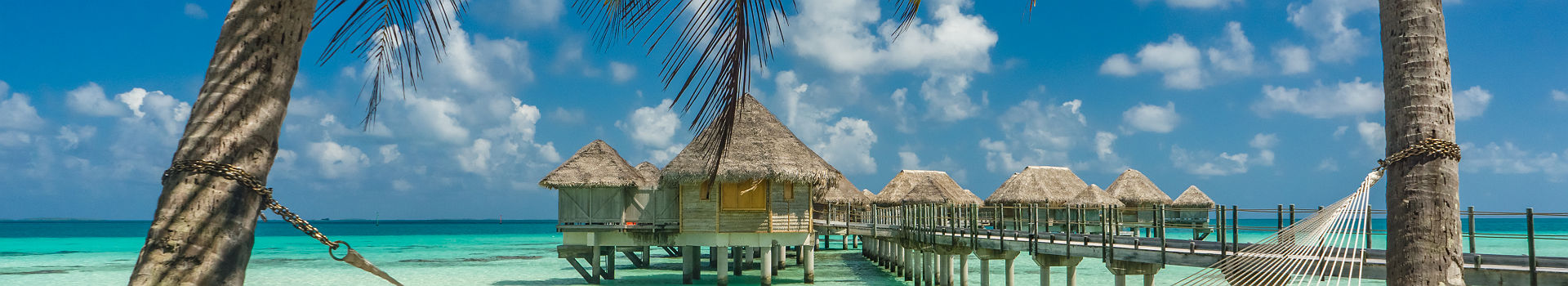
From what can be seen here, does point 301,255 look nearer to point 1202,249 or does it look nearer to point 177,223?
point 1202,249

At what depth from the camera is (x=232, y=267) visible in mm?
2717

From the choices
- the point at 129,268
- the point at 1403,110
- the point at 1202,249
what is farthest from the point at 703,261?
the point at 1403,110

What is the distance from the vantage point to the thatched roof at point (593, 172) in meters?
20.3

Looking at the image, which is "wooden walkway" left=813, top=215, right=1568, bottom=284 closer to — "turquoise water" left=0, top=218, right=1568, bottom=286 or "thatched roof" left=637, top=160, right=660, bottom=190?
"thatched roof" left=637, top=160, right=660, bottom=190

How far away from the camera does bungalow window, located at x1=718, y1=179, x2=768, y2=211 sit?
1973cm

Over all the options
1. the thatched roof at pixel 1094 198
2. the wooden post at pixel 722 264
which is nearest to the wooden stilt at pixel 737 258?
the wooden post at pixel 722 264

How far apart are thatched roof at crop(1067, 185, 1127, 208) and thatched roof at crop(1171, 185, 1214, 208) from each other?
2362mm

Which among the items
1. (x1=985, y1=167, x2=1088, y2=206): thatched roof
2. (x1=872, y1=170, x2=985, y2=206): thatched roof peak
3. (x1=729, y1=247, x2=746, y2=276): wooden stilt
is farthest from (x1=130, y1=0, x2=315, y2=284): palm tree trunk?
(x1=872, y1=170, x2=985, y2=206): thatched roof peak

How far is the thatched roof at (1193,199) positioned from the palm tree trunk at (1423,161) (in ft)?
96.6

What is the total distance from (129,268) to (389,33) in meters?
36.7

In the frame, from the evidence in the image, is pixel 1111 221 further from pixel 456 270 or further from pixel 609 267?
pixel 456 270

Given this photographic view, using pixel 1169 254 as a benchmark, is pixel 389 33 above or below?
above

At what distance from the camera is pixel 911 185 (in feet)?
116

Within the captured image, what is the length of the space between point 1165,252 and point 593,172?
12.9 m
